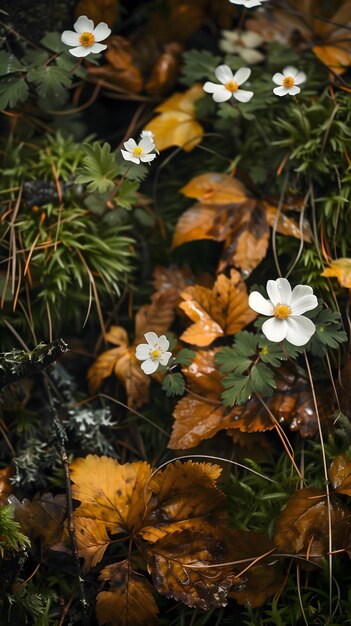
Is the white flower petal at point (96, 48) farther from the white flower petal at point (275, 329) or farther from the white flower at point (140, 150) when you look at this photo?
the white flower petal at point (275, 329)

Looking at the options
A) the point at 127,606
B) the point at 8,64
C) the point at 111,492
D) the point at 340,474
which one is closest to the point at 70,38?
the point at 8,64

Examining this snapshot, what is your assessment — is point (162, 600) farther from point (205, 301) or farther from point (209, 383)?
point (205, 301)

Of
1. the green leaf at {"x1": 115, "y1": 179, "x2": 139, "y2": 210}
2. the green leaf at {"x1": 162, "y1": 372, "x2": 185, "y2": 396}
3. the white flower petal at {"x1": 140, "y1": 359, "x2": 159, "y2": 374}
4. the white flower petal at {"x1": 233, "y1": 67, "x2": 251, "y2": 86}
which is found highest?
the white flower petal at {"x1": 233, "y1": 67, "x2": 251, "y2": 86}

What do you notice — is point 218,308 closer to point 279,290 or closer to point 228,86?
point 279,290

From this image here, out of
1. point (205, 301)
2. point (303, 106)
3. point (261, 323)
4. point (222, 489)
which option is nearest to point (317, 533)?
point (222, 489)

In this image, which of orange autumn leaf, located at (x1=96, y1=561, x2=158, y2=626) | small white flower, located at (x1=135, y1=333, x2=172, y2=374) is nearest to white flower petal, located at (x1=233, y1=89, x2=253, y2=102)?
small white flower, located at (x1=135, y1=333, x2=172, y2=374)

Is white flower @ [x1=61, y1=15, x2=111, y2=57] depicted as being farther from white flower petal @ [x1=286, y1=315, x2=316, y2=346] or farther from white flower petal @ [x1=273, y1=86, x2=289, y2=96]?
white flower petal @ [x1=286, y1=315, x2=316, y2=346]

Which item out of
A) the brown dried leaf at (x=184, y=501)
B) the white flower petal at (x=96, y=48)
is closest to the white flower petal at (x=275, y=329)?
the brown dried leaf at (x=184, y=501)

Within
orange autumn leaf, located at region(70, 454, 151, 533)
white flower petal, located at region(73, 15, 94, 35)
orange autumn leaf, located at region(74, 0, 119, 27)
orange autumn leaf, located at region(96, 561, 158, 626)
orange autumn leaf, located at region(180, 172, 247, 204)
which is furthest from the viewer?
orange autumn leaf, located at region(74, 0, 119, 27)
